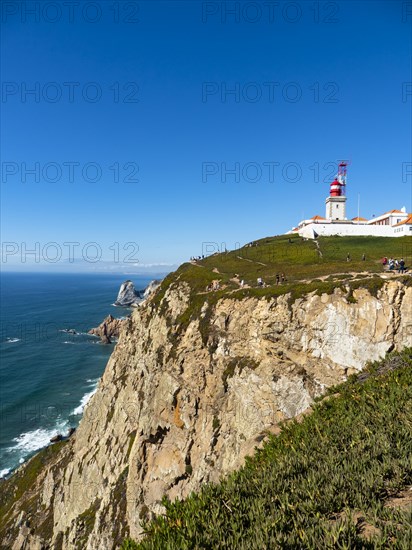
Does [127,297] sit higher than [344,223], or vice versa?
[344,223]

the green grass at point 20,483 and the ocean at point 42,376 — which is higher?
the ocean at point 42,376

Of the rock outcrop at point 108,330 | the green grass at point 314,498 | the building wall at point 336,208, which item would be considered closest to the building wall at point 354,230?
the building wall at point 336,208

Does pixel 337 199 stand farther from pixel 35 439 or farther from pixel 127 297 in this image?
pixel 127 297

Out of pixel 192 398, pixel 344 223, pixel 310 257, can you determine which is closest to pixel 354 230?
pixel 344 223

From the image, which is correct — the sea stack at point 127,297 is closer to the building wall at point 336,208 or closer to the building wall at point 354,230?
the building wall at point 336,208

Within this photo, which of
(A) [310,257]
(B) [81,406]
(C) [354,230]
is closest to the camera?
(A) [310,257]

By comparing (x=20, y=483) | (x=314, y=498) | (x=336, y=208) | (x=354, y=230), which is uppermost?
(x=336, y=208)

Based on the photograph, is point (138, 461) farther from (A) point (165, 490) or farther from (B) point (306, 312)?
(B) point (306, 312)
